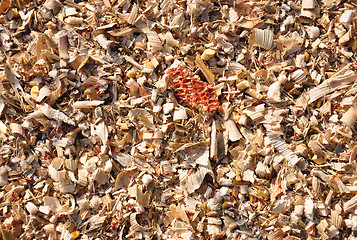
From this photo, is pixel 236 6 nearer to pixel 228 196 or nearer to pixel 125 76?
pixel 125 76

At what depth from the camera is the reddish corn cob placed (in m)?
1.36

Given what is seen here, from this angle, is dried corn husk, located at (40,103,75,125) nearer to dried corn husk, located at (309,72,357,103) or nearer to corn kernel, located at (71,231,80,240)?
corn kernel, located at (71,231,80,240)

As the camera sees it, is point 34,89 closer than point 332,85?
No

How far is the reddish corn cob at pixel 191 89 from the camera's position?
1357mm

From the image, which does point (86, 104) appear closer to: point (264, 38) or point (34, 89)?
point (34, 89)

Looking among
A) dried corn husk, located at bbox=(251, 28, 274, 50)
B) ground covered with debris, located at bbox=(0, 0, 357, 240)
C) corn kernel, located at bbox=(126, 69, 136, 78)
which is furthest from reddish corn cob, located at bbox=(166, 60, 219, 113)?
dried corn husk, located at bbox=(251, 28, 274, 50)

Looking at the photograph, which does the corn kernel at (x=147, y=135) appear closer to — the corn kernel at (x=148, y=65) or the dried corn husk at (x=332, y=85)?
the corn kernel at (x=148, y=65)

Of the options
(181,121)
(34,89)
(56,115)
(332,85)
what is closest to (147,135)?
(181,121)

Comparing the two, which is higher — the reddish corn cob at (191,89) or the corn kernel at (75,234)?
the reddish corn cob at (191,89)

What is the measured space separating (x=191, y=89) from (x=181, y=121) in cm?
12

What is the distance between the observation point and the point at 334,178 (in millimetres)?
1268

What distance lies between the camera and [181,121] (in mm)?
1369

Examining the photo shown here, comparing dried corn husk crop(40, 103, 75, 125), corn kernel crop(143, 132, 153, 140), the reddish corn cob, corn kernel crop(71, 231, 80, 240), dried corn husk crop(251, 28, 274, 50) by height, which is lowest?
corn kernel crop(71, 231, 80, 240)

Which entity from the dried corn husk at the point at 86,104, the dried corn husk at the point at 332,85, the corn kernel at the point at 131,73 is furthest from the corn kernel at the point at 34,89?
the dried corn husk at the point at 332,85
